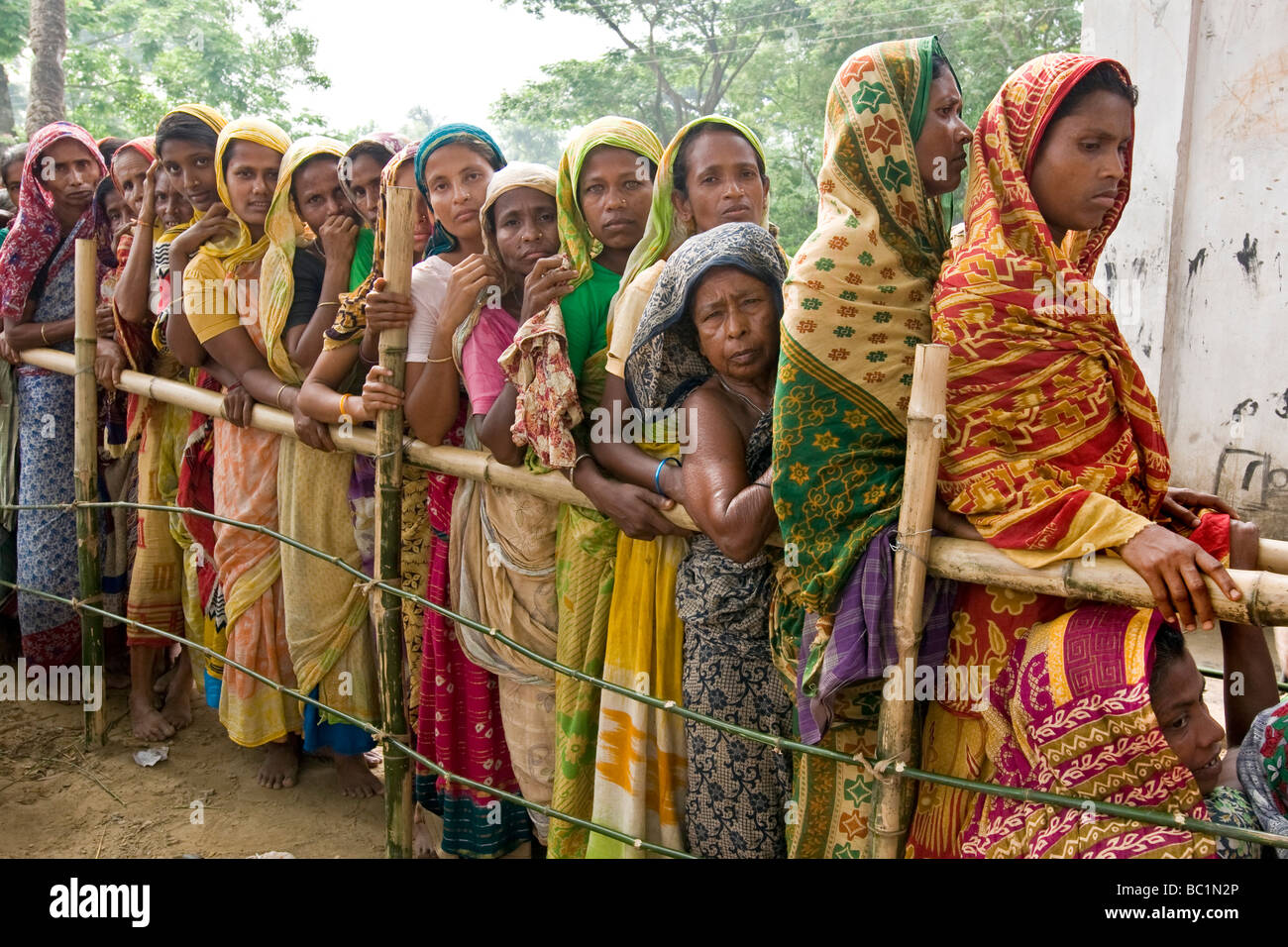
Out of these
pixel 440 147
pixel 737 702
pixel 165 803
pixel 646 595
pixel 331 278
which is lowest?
pixel 165 803

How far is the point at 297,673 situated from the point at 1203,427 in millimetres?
5734

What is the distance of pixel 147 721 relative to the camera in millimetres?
4984

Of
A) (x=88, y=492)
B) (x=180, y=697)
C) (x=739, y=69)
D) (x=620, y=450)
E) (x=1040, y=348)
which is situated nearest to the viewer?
(x=1040, y=348)

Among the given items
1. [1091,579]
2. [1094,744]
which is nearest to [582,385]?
[1091,579]

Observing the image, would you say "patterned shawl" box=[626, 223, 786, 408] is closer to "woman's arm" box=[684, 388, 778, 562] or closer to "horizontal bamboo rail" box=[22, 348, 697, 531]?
"woman's arm" box=[684, 388, 778, 562]

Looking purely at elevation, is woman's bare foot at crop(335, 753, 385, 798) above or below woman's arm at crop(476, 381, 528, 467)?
below

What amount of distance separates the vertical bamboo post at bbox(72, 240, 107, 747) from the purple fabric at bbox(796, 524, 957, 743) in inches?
153

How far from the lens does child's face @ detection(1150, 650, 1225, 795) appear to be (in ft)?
6.69

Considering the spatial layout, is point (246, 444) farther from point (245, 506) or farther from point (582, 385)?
point (582, 385)

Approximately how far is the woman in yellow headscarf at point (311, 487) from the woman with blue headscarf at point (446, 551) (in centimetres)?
56

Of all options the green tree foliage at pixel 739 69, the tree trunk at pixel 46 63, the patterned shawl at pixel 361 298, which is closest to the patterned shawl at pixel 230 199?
the patterned shawl at pixel 361 298

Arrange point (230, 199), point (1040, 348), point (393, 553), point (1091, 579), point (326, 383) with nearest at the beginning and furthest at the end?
point (1091, 579) < point (1040, 348) < point (393, 553) < point (326, 383) < point (230, 199)

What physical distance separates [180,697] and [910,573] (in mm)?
4235

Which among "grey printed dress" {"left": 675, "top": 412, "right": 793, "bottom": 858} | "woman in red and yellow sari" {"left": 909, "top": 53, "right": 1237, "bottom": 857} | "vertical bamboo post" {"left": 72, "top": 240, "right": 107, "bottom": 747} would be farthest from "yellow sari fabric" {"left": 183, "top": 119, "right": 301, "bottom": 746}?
"woman in red and yellow sari" {"left": 909, "top": 53, "right": 1237, "bottom": 857}
